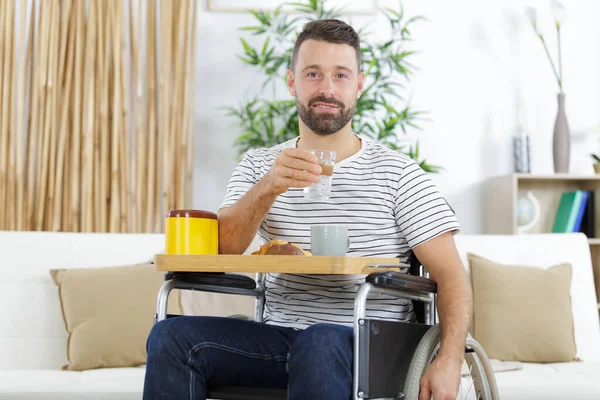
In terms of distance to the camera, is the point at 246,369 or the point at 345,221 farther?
the point at 345,221

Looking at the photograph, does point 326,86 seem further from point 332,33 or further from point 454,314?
point 454,314

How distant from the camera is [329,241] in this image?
5.18ft

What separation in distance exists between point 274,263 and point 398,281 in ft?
0.80

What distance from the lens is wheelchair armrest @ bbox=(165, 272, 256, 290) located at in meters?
1.75

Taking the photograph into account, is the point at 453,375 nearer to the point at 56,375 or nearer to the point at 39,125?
the point at 56,375

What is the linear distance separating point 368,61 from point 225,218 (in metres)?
2.09

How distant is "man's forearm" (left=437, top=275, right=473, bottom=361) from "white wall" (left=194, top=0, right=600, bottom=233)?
2.40 metres

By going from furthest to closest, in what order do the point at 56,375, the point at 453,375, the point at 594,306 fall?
the point at 594,306, the point at 56,375, the point at 453,375

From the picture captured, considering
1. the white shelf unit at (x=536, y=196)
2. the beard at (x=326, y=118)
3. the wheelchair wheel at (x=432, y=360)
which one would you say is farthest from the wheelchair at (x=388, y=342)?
the white shelf unit at (x=536, y=196)

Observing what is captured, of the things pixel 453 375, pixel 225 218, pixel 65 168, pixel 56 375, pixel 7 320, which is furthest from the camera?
pixel 65 168

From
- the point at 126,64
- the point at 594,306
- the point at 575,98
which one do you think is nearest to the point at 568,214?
the point at 575,98

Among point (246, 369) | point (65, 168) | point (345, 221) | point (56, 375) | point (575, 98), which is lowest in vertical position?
point (56, 375)

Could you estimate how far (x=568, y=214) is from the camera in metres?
3.92

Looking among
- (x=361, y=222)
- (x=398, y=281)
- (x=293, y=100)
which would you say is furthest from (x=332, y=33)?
(x=293, y=100)
